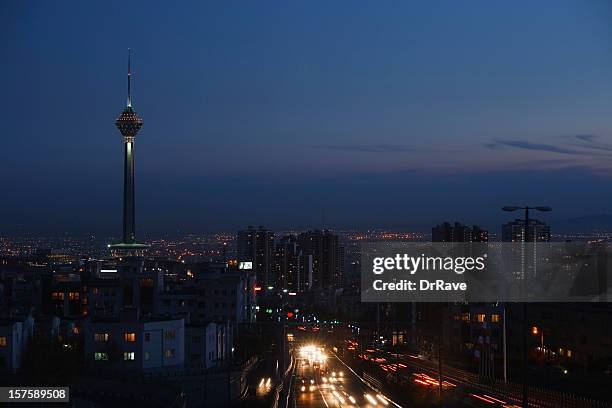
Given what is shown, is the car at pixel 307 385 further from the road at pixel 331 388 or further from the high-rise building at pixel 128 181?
the high-rise building at pixel 128 181

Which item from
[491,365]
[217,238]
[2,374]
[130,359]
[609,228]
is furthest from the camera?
[217,238]

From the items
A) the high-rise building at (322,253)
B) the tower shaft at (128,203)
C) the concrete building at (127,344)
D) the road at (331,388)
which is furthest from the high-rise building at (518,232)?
the tower shaft at (128,203)

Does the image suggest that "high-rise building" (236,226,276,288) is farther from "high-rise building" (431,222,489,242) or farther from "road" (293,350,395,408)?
"road" (293,350,395,408)

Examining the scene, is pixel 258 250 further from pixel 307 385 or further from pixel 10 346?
pixel 10 346

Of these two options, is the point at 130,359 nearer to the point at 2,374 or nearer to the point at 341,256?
the point at 2,374

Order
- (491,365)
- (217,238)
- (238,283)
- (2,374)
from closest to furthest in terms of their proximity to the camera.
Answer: (2,374) → (491,365) → (238,283) → (217,238)

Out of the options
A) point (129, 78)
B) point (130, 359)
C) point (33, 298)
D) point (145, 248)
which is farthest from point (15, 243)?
point (130, 359)

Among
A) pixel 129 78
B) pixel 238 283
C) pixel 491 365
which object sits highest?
pixel 129 78
